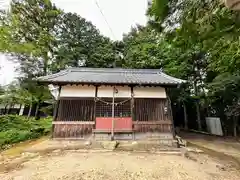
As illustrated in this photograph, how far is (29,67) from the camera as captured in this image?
1459cm

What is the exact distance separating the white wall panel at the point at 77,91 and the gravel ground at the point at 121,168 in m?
3.22

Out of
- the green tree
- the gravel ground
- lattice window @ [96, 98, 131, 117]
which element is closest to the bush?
the gravel ground

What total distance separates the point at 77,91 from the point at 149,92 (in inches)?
144

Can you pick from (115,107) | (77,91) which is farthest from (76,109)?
→ (115,107)

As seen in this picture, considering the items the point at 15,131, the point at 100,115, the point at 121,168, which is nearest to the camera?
the point at 121,168

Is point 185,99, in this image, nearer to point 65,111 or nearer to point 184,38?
point 65,111

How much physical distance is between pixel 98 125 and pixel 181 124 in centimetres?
1045

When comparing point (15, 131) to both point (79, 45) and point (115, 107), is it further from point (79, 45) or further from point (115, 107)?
point (79, 45)

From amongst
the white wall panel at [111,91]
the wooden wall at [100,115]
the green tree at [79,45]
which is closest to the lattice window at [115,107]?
the wooden wall at [100,115]

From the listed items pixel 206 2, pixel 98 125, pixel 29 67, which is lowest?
pixel 98 125

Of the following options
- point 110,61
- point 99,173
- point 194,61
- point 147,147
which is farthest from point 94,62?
point 99,173

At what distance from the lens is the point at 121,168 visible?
4.64 metres

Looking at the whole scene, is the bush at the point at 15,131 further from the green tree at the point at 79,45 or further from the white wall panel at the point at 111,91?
the green tree at the point at 79,45

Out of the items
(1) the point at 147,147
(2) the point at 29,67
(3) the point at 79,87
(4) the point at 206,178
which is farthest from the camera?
(2) the point at 29,67
